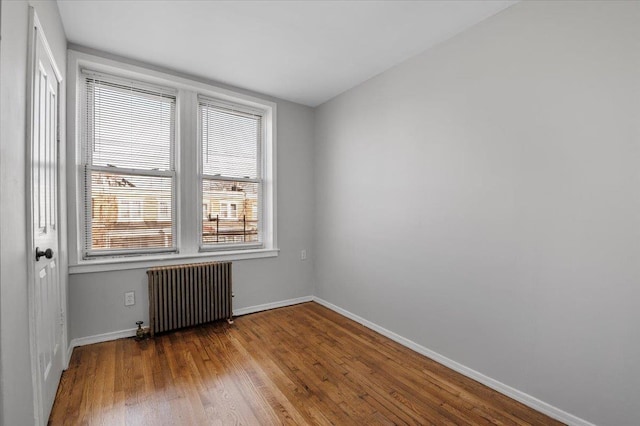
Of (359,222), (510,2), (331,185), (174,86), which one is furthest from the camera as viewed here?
(331,185)

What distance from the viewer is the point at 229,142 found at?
352 centimetres

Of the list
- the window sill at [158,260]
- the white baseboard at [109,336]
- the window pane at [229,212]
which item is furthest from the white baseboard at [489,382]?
the window pane at [229,212]

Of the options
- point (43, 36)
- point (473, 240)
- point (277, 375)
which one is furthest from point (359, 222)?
point (43, 36)

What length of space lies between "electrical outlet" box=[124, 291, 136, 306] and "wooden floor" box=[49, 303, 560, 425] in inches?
13.3

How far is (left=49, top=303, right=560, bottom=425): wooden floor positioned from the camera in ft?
5.81

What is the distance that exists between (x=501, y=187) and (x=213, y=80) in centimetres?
306

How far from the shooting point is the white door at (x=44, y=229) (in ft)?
4.81

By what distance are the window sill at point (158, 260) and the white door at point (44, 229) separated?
0.51m

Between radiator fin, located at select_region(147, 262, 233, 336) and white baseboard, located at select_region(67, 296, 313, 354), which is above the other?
radiator fin, located at select_region(147, 262, 233, 336)

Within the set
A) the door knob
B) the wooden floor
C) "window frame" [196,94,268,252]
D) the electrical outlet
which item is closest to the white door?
the door knob

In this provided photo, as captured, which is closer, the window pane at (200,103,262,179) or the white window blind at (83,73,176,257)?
the white window blind at (83,73,176,257)

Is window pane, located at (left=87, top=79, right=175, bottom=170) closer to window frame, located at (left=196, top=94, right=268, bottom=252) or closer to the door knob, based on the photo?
window frame, located at (left=196, top=94, right=268, bottom=252)

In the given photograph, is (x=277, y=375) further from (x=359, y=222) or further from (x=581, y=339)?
(x=581, y=339)

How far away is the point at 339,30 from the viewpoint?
7.64 feet
